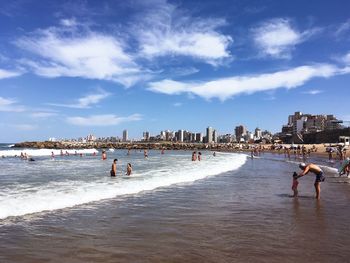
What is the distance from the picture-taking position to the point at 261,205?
12.4 metres

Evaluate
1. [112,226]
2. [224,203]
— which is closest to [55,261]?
[112,226]

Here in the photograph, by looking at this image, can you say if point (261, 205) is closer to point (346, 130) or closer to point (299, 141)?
point (346, 130)

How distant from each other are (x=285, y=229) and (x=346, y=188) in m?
10.1

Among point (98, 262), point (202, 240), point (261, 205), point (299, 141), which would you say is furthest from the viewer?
point (299, 141)

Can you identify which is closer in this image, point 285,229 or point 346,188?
point 285,229

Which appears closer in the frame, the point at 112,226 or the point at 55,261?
the point at 55,261

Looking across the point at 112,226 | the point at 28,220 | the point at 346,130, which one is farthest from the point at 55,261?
the point at 346,130

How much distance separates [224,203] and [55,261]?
7.60 meters

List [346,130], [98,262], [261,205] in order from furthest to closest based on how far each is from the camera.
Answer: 1. [346,130]
2. [261,205]
3. [98,262]

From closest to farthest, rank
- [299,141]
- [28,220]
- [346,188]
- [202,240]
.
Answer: [202,240]
[28,220]
[346,188]
[299,141]

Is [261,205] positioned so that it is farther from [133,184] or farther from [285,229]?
[133,184]

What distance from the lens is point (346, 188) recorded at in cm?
1734

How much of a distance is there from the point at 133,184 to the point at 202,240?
36.5 feet

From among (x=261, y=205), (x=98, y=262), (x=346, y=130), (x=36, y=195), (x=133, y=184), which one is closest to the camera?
(x=98, y=262)
